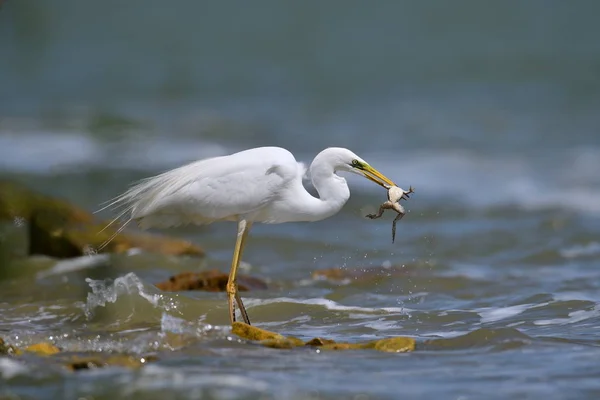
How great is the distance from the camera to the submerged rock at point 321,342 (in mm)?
5312

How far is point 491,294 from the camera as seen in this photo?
24.5 ft

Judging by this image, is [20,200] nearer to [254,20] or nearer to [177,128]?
[177,128]

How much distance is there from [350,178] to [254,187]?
262 inches

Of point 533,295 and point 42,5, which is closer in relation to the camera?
point 533,295

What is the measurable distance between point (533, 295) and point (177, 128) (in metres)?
13.4

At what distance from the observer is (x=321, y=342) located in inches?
214

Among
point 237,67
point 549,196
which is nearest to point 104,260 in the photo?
point 549,196

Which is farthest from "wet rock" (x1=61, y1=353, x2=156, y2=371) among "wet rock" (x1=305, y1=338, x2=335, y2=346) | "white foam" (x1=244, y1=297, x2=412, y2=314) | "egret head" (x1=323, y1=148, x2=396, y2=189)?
"white foam" (x1=244, y1=297, x2=412, y2=314)

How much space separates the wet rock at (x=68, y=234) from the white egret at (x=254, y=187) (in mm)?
2305

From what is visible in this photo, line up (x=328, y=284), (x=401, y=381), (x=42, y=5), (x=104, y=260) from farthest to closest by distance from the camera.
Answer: (x=42, y=5) < (x=104, y=260) < (x=328, y=284) < (x=401, y=381)

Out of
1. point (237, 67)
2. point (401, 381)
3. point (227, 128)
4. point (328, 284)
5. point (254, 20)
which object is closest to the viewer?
point (401, 381)

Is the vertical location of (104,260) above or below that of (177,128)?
below

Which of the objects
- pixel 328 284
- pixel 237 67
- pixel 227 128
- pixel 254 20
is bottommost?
pixel 328 284

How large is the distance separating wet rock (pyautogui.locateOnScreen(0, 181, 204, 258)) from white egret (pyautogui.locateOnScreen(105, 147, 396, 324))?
2.30m
